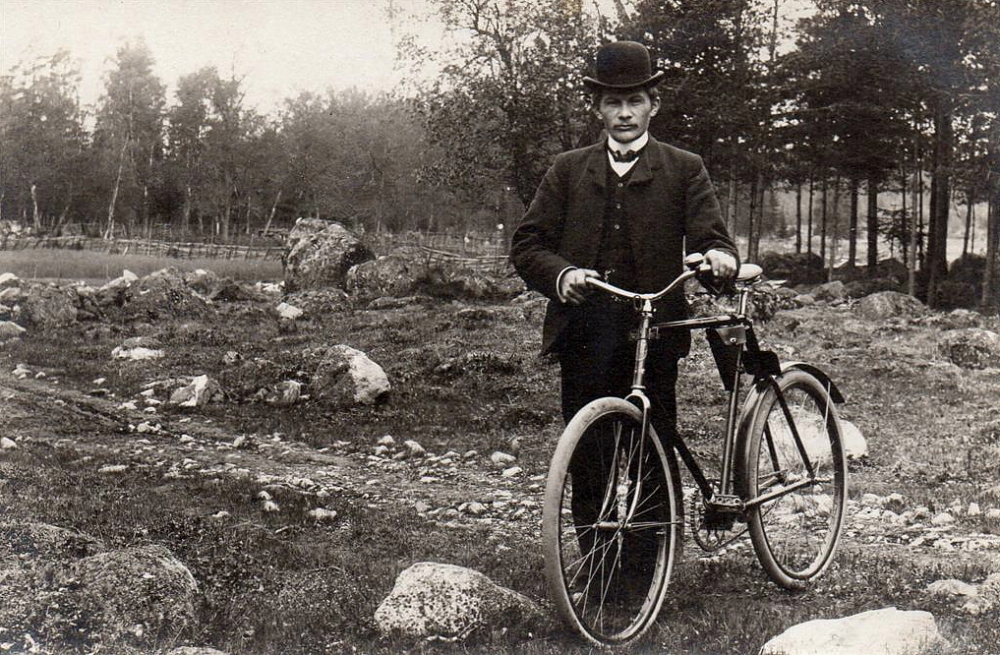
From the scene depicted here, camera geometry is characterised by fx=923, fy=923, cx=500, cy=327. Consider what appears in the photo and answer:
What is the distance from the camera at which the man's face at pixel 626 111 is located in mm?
3783

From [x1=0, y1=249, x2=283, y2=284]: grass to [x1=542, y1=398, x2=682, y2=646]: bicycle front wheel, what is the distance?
23.4m

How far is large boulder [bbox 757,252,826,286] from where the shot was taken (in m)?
36.0

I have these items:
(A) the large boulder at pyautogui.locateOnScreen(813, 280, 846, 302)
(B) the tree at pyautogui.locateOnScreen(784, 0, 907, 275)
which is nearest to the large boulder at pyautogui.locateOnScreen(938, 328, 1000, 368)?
(A) the large boulder at pyautogui.locateOnScreen(813, 280, 846, 302)

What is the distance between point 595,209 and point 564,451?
4.02ft

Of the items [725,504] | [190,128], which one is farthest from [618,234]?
[190,128]

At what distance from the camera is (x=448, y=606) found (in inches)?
138

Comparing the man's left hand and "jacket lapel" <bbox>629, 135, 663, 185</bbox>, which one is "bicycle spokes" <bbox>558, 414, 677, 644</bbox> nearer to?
the man's left hand

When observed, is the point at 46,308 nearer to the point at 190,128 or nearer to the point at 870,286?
the point at 870,286

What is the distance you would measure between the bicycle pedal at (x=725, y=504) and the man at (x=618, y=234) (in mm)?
322

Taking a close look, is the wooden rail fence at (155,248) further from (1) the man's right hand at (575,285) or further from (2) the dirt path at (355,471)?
(1) the man's right hand at (575,285)

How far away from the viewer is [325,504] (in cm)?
591

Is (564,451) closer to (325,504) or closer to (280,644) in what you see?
(280,644)

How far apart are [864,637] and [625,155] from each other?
6.72ft

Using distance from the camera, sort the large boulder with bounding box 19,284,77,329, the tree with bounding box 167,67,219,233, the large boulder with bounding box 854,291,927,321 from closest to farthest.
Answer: the large boulder with bounding box 19,284,77,329 → the large boulder with bounding box 854,291,927,321 → the tree with bounding box 167,67,219,233
